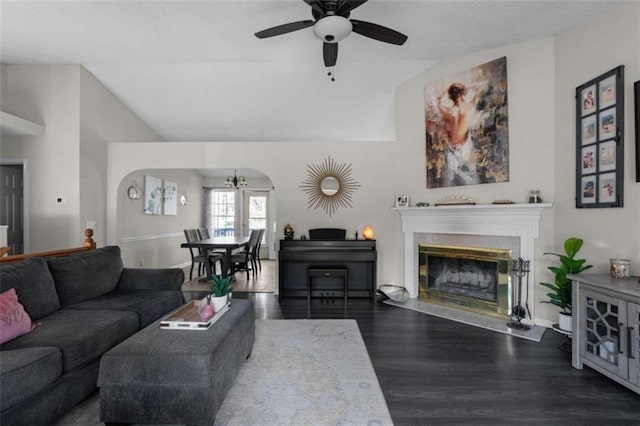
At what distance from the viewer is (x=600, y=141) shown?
2873 millimetres

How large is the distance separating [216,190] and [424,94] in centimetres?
634

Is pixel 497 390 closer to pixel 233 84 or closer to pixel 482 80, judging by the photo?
pixel 482 80

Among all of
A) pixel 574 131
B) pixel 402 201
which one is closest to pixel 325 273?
pixel 402 201

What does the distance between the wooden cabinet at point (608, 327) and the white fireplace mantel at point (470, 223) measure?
105 cm

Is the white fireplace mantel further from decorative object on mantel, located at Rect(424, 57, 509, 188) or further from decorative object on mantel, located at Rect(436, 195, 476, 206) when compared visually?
decorative object on mantel, located at Rect(424, 57, 509, 188)

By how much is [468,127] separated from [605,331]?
2589 millimetres

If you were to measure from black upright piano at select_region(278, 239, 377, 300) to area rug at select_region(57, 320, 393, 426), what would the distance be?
4.87 ft

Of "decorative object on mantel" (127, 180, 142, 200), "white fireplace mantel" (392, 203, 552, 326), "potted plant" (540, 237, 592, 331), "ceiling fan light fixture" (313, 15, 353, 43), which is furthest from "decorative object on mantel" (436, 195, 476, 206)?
"decorative object on mantel" (127, 180, 142, 200)

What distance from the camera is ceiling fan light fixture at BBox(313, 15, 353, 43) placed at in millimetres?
2404

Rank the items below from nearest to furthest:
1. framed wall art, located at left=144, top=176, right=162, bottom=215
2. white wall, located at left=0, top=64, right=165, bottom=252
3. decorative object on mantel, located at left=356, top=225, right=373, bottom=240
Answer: white wall, located at left=0, top=64, right=165, bottom=252
decorative object on mantel, located at left=356, top=225, right=373, bottom=240
framed wall art, located at left=144, top=176, right=162, bottom=215

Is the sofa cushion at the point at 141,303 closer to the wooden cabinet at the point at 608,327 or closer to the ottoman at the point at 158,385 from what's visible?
the ottoman at the point at 158,385

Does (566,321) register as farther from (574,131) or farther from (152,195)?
(152,195)

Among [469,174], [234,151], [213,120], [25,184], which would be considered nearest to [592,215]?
[469,174]

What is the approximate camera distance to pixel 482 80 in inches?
151
